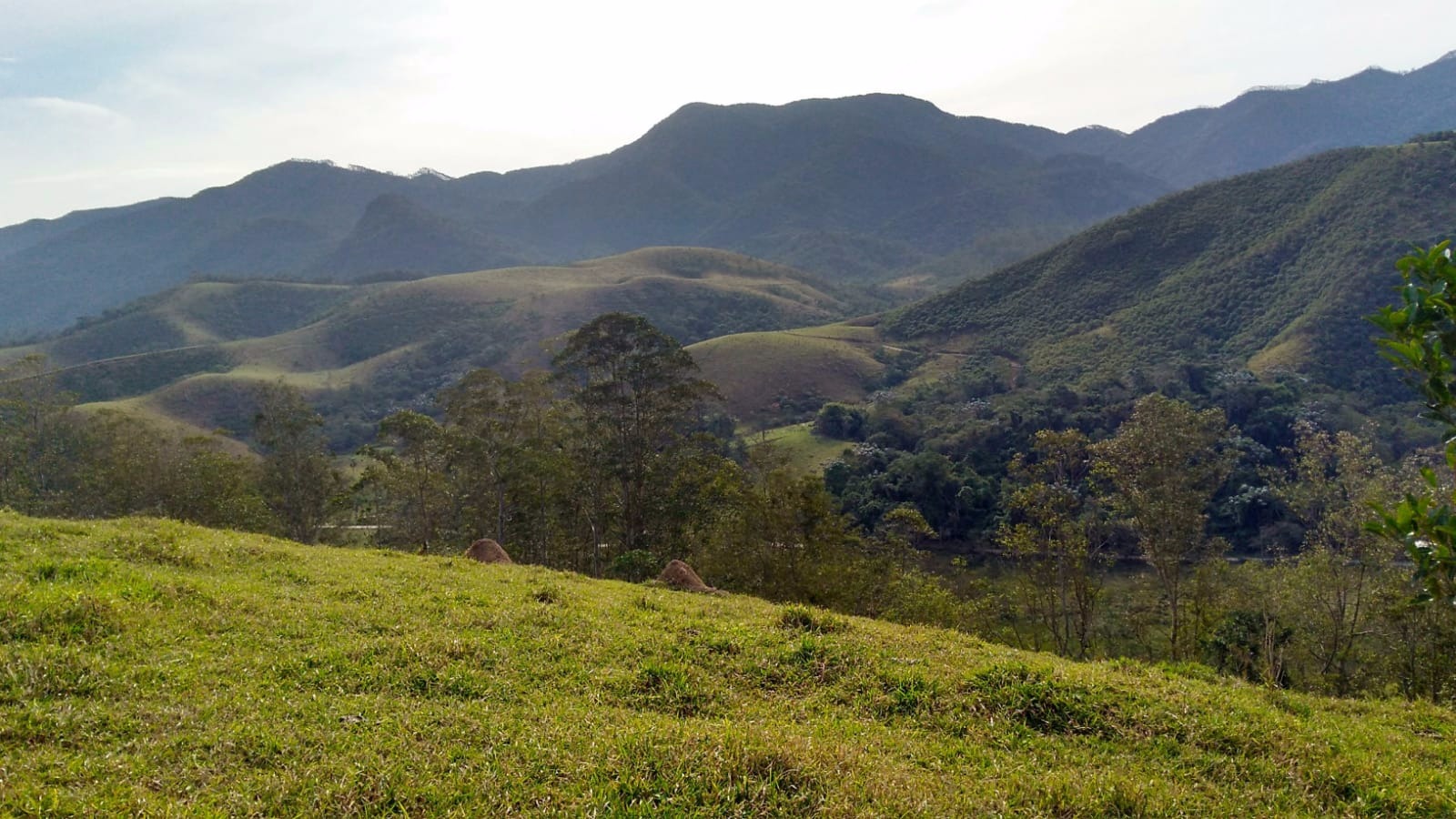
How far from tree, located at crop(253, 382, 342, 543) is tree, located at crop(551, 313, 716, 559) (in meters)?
16.9

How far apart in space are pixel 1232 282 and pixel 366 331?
14967 cm

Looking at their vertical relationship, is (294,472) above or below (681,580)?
below

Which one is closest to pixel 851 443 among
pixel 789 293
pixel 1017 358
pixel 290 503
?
pixel 1017 358

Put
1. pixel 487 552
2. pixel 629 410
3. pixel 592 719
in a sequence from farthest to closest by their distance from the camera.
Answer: pixel 629 410, pixel 487 552, pixel 592 719

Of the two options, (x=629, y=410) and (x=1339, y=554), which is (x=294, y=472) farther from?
(x=1339, y=554)

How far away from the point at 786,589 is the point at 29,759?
21.7 metres

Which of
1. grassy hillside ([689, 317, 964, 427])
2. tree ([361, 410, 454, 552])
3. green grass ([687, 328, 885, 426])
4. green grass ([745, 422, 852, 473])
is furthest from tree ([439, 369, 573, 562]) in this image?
green grass ([687, 328, 885, 426])

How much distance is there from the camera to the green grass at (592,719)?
18.2 ft

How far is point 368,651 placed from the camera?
27.5 ft

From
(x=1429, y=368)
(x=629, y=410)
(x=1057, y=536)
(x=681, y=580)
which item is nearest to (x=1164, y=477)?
(x=1057, y=536)

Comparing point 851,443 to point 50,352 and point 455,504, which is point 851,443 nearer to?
point 455,504

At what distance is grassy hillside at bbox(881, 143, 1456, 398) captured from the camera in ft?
274

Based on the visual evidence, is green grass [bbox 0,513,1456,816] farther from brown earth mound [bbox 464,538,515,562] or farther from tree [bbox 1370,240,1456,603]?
brown earth mound [bbox 464,538,515,562]

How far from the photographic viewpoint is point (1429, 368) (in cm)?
387
